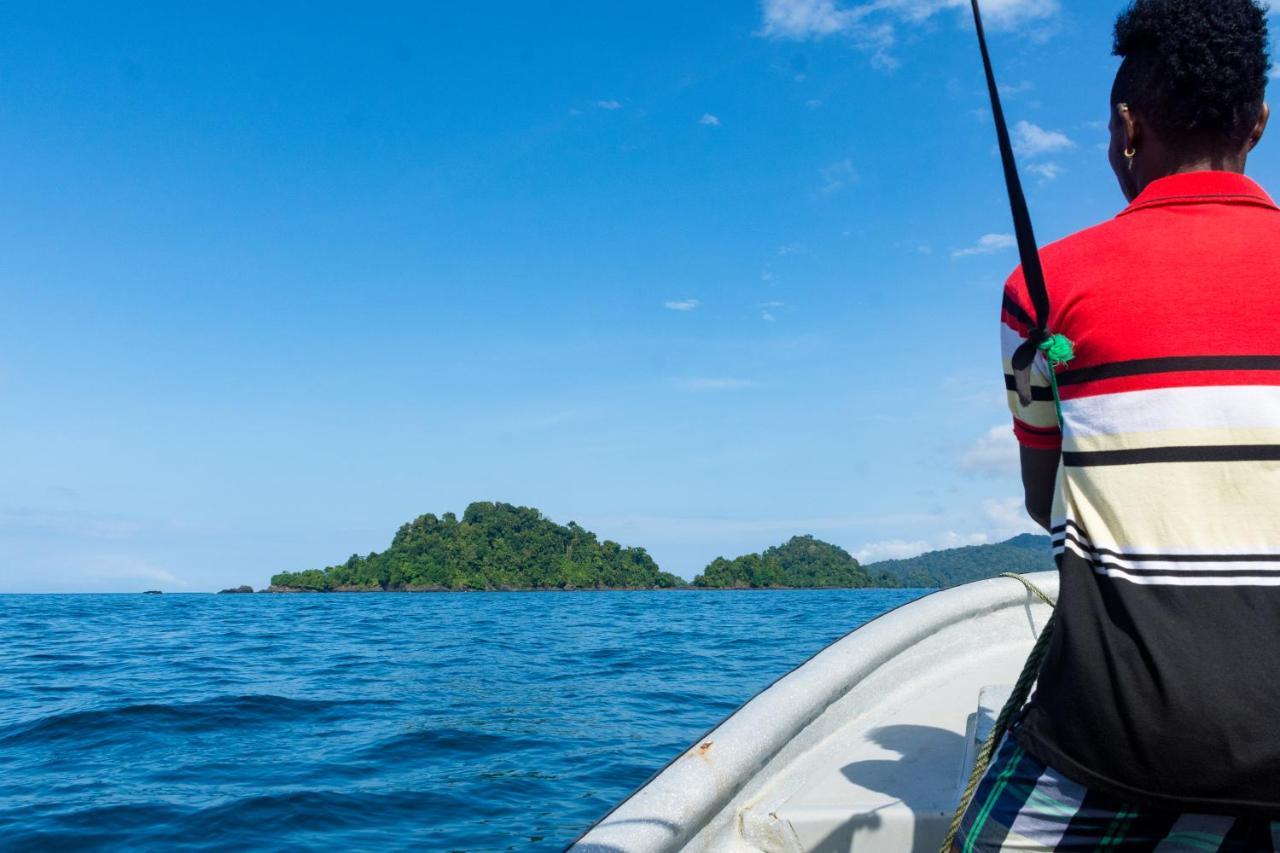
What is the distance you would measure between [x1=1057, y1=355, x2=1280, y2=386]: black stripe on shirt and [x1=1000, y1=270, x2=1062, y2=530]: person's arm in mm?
66

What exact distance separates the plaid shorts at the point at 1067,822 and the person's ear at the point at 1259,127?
33.1 inches

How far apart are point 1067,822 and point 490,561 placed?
12104 cm

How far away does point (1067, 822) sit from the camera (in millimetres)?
1094

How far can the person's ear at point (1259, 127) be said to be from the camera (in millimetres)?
1187

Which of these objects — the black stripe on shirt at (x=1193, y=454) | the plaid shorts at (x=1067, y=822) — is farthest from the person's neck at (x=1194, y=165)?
the plaid shorts at (x=1067, y=822)

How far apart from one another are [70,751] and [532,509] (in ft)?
412

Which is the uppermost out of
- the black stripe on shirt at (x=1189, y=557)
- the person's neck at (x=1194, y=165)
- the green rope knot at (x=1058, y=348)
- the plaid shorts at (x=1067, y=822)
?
the person's neck at (x=1194, y=165)

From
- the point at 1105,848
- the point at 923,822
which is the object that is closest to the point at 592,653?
the point at 923,822

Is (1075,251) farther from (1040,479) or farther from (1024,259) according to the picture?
(1040,479)

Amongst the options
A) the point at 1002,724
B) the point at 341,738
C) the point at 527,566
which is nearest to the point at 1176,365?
the point at 1002,724

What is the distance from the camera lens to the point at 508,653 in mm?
14852

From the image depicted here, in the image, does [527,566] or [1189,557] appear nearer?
[1189,557]

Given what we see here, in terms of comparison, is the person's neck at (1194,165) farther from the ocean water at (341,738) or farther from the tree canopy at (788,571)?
the tree canopy at (788,571)

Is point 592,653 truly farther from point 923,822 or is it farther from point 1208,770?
point 1208,770
